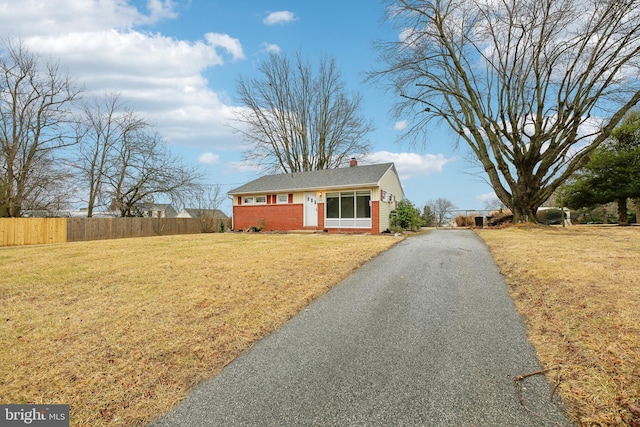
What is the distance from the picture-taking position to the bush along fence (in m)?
15.3

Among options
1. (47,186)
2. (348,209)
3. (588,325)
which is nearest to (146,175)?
(47,186)

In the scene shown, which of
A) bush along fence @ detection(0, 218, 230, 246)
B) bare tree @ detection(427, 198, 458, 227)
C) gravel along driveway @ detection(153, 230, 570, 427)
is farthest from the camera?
bare tree @ detection(427, 198, 458, 227)

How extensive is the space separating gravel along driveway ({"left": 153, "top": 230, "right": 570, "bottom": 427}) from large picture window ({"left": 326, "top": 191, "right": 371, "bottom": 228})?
11.8m

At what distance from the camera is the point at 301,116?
95.1 ft

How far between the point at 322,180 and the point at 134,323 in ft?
50.2

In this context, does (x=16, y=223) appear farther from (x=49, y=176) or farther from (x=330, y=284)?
(x=330, y=284)

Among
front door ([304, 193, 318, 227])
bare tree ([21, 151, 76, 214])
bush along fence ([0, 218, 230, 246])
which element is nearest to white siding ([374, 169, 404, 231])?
front door ([304, 193, 318, 227])

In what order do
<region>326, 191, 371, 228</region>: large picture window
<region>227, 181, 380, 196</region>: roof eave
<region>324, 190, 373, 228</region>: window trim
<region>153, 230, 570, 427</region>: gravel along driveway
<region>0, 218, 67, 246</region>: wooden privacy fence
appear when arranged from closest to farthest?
<region>153, 230, 570, 427</region>: gravel along driveway < <region>0, 218, 67, 246</region>: wooden privacy fence < <region>227, 181, 380, 196</region>: roof eave < <region>324, 190, 373, 228</region>: window trim < <region>326, 191, 371, 228</region>: large picture window

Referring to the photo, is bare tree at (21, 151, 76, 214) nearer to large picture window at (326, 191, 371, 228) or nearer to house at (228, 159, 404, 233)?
house at (228, 159, 404, 233)

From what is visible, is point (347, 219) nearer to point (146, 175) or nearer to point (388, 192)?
point (388, 192)

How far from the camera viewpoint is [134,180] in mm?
23172

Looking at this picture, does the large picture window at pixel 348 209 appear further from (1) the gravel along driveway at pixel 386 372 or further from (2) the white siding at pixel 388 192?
(1) the gravel along driveway at pixel 386 372

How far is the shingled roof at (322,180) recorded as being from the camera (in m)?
16.6

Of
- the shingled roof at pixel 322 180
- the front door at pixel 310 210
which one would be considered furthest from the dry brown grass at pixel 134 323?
the front door at pixel 310 210
